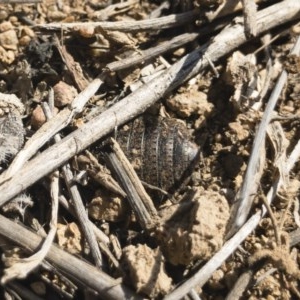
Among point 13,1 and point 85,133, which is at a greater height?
point 13,1

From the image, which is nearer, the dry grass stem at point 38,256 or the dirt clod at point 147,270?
the dry grass stem at point 38,256

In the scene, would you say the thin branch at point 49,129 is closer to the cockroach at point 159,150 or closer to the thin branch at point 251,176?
the cockroach at point 159,150

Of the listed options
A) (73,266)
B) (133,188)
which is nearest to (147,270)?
(73,266)

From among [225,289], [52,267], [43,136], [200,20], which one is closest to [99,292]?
[52,267]

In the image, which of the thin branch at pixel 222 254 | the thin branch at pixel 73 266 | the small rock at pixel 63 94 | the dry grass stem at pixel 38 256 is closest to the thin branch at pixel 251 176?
the thin branch at pixel 222 254

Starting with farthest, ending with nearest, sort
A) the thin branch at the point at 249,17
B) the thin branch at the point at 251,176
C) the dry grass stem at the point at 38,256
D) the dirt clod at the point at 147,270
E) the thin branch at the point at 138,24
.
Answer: the thin branch at the point at 138,24 → the thin branch at the point at 249,17 → the thin branch at the point at 251,176 → the dirt clod at the point at 147,270 → the dry grass stem at the point at 38,256

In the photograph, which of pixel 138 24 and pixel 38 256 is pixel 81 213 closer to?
pixel 38 256

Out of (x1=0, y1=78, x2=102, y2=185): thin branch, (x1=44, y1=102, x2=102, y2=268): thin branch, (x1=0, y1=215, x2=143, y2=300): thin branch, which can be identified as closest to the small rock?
(x1=0, y1=78, x2=102, y2=185): thin branch

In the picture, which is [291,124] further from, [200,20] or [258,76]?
[200,20]
